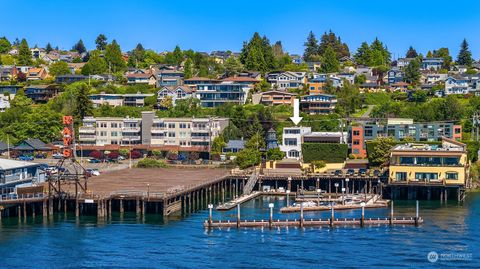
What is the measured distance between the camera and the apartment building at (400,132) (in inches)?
3750

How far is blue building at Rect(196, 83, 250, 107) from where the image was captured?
123m

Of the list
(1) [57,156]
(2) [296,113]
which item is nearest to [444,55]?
(2) [296,113]

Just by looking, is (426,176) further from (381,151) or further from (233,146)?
(233,146)

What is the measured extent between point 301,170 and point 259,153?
21.1 ft

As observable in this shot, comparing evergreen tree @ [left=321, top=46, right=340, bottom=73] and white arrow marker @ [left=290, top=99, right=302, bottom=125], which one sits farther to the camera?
evergreen tree @ [left=321, top=46, right=340, bottom=73]

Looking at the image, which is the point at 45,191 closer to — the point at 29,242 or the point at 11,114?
the point at 29,242

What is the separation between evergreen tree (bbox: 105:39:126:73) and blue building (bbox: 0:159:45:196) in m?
82.7

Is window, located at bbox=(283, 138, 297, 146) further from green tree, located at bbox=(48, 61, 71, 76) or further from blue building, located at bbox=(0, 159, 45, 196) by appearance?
green tree, located at bbox=(48, 61, 71, 76)

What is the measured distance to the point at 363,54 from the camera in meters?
167

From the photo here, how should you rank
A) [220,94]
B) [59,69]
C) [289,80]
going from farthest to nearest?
[59,69]
[289,80]
[220,94]

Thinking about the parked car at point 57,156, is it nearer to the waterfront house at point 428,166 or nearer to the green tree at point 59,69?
the waterfront house at point 428,166

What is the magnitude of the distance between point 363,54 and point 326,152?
7918 centimetres

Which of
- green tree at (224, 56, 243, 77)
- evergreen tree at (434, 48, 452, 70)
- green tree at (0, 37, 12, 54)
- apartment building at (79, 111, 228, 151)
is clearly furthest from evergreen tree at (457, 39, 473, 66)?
green tree at (0, 37, 12, 54)

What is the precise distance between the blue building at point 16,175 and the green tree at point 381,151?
34118 mm
